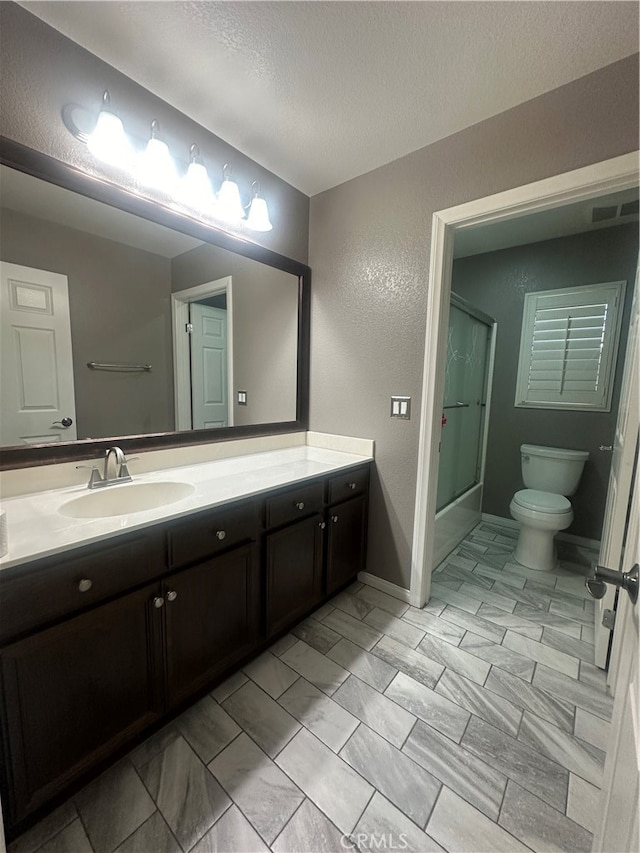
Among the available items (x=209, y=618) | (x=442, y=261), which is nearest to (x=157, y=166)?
Result: (x=442, y=261)

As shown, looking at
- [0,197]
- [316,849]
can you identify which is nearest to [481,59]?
[0,197]

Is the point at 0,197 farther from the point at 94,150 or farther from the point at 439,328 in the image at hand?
the point at 439,328

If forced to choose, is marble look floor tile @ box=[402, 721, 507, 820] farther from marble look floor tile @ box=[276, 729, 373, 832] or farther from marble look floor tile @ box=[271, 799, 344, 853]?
marble look floor tile @ box=[271, 799, 344, 853]

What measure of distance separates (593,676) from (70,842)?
1.97 meters

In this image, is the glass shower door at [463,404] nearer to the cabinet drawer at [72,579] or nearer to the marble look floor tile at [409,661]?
the marble look floor tile at [409,661]

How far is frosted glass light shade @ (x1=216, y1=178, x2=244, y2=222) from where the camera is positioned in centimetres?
166

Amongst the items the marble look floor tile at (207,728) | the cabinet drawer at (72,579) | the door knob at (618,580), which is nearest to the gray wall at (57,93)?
the cabinet drawer at (72,579)

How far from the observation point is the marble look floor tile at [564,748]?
114 centimetres

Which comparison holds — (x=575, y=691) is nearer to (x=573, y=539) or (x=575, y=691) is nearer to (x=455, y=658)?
(x=455, y=658)

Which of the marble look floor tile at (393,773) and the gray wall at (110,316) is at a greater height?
the gray wall at (110,316)

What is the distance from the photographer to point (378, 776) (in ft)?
3.62

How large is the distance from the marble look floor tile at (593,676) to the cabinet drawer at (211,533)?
157cm

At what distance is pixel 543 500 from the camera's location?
242 centimetres

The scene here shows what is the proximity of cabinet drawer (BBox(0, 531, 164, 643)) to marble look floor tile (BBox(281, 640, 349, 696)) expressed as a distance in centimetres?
84
